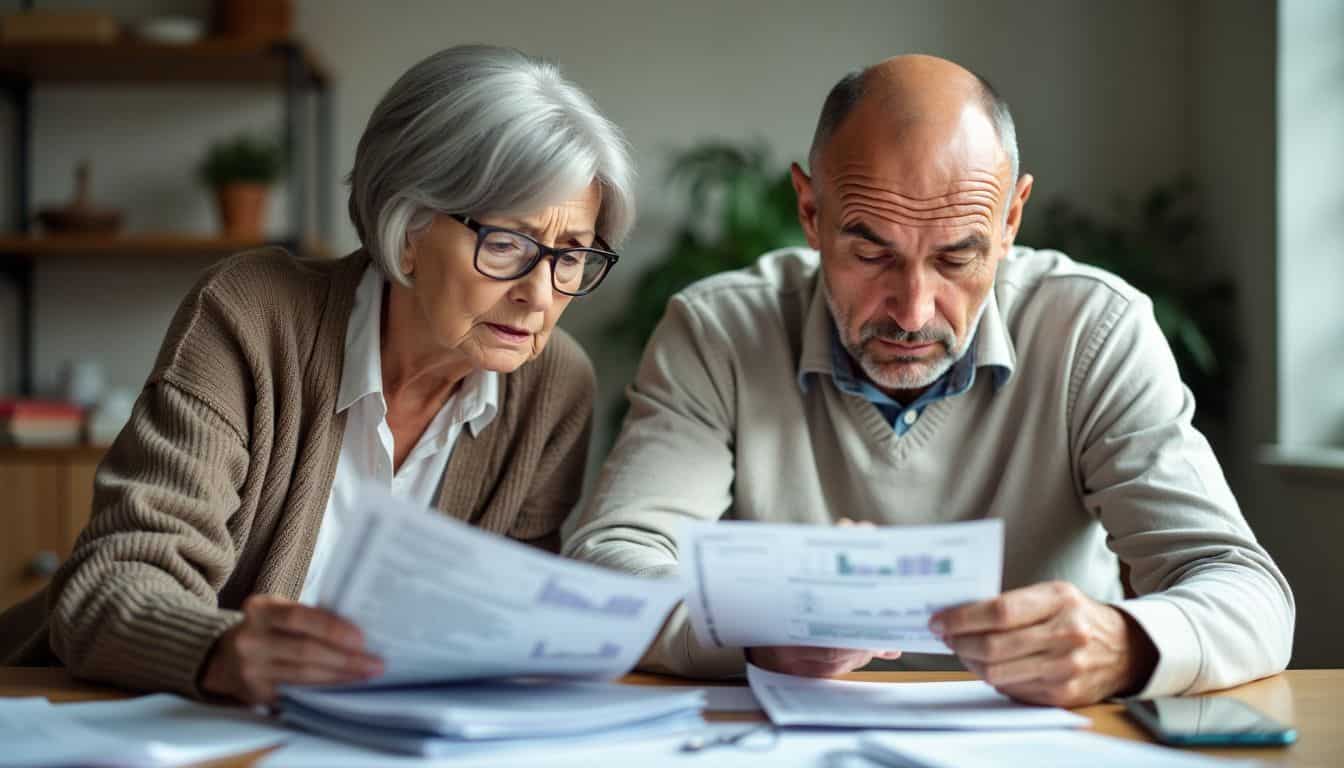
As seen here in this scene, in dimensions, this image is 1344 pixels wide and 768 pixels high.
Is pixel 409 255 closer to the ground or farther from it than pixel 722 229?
closer to the ground

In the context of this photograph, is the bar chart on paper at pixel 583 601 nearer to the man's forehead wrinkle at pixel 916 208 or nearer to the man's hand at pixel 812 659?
the man's hand at pixel 812 659

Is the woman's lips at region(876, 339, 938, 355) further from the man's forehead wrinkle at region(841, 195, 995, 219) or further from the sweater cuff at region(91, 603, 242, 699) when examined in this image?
the sweater cuff at region(91, 603, 242, 699)

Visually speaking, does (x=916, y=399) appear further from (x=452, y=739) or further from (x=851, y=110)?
(x=452, y=739)

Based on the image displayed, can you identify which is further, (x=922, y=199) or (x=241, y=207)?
(x=241, y=207)

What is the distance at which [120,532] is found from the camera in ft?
4.09

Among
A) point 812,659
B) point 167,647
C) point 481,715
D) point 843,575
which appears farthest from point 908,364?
point 167,647

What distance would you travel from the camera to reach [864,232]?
1.49 m

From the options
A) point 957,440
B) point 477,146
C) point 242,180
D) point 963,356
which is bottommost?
point 957,440

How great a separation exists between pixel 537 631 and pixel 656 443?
2.13 feet

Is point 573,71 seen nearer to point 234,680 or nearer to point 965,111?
point 965,111

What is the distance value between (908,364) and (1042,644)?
53cm

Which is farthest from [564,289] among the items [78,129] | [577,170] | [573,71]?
[78,129]

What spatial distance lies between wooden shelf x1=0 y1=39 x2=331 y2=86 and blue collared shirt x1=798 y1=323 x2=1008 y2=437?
2.43 meters

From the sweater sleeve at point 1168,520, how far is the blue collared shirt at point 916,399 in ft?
0.42
